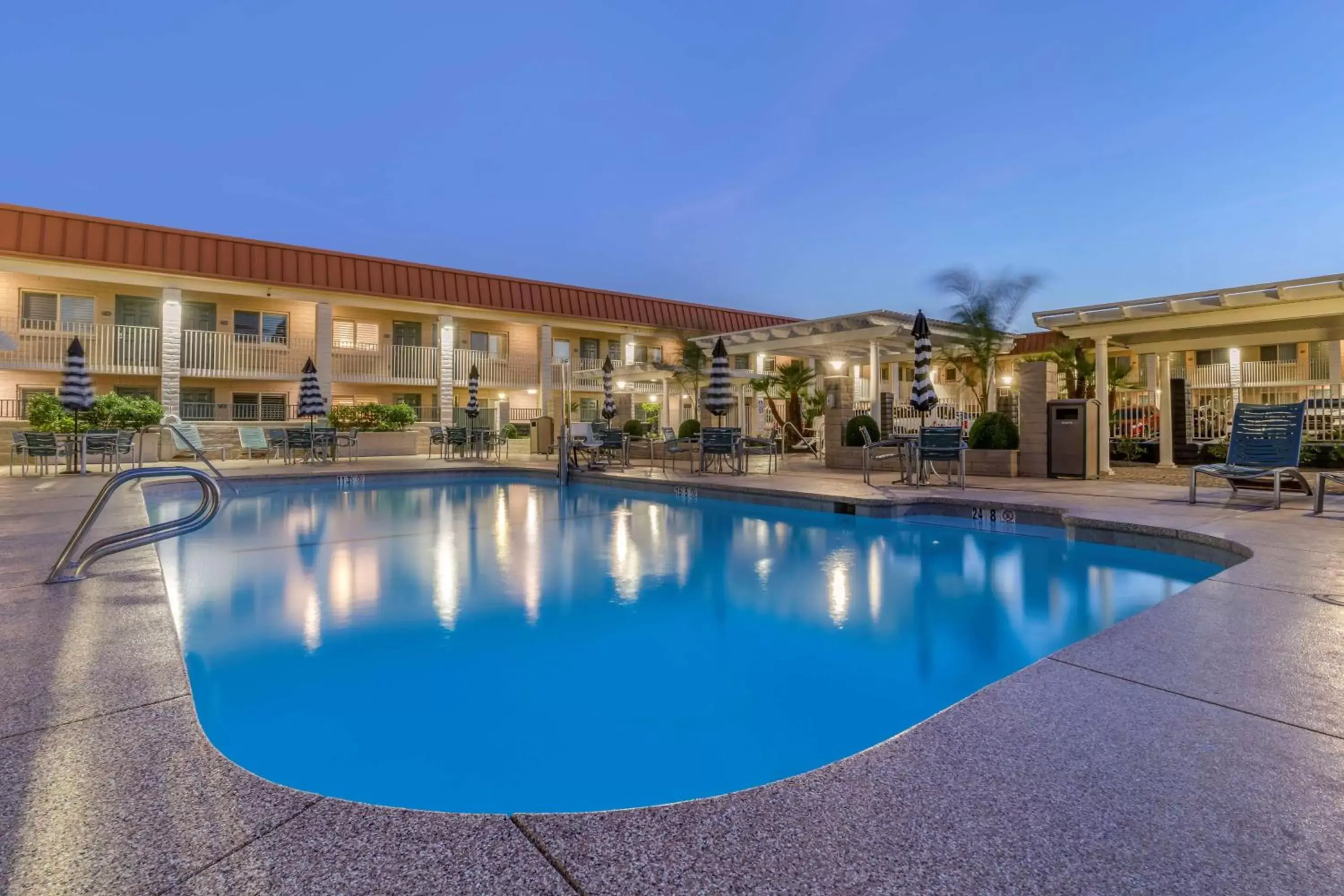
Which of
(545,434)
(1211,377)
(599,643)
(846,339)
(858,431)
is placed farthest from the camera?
(1211,377)

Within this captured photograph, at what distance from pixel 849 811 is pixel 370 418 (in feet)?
65.1

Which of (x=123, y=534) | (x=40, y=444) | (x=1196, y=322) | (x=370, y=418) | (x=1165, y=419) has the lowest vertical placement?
(x=123, y=534)

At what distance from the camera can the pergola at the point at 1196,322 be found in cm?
991

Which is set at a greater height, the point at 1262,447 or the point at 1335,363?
the point at 1335,363

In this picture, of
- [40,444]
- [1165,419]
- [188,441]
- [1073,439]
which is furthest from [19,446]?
[1165,419]

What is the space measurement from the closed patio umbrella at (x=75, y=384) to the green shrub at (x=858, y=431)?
14205mm

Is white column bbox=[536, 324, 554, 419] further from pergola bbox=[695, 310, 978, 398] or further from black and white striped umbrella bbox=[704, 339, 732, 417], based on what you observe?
black and white striped umbrella bbox=[704, 339, 732, 417]

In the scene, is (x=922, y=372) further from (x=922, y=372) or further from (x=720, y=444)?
(x=720, y=444)

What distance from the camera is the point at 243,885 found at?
1.18 meters

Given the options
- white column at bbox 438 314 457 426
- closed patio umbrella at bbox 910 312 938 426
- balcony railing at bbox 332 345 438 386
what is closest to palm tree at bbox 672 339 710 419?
white column at bbox 438 314 457 426

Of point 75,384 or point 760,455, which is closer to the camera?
point 75,384

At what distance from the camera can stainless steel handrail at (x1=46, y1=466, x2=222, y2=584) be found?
3572 mm

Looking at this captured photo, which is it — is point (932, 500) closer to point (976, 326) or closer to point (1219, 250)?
point (976, 326)

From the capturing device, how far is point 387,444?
1897cm
